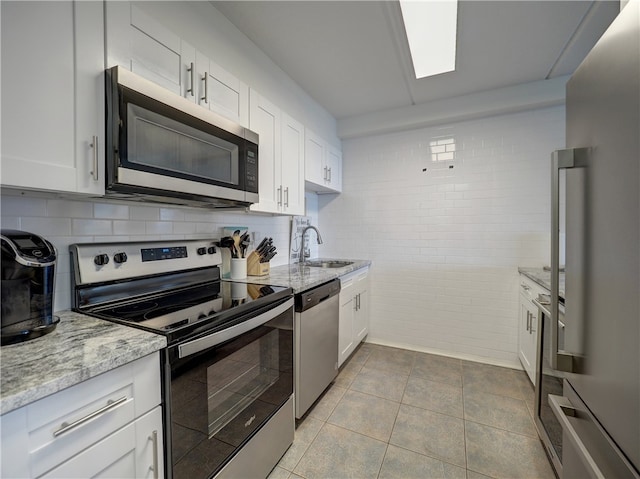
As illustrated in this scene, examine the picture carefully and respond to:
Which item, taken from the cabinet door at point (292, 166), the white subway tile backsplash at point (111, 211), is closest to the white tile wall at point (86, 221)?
the white subway tile backsplash at point (111, 211)

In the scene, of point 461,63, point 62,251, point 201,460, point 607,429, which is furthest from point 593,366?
point 461,63

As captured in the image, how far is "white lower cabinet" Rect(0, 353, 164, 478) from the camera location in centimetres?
61

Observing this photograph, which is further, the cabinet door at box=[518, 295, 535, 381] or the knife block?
the cabinet door at box=[518, 295, 535, 381]

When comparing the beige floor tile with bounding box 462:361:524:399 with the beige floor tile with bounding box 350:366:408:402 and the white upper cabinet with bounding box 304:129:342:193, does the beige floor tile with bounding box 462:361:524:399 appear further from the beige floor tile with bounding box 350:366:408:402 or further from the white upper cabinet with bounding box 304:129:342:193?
the white upper cabinet with bounding box 304:129:342:193

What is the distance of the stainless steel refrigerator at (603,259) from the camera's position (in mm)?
600

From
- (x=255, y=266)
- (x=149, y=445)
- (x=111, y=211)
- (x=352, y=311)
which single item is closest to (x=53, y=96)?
(x=111, y=211)

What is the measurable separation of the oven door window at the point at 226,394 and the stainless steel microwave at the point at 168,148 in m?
0.68

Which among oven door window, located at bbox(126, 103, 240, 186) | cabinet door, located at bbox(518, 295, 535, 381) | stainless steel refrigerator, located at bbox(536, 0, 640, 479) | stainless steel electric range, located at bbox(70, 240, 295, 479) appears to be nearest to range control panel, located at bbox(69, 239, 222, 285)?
stainless steel electric range, located at bbox(70, 240, 295, 479)

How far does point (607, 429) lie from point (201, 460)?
4.01 feet

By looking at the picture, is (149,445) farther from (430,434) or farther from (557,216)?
(430,434)

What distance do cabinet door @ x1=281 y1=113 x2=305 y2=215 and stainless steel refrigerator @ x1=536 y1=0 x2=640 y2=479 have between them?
5.38ft

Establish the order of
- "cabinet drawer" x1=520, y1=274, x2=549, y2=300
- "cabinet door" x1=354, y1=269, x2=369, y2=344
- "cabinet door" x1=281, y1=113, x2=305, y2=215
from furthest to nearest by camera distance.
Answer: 1. "cabinet door" x1=354, y1=269, x2=369, y2=344
2. "cabinet door" x1=281, y1=113, x2=305, y2=215
3. "cabinet drawer" x1=520, y1=274, x2=549, y2=300

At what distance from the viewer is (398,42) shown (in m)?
1.92

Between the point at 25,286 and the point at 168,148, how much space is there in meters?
0.68
